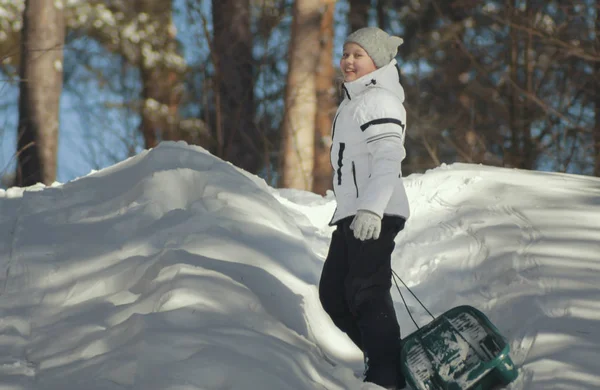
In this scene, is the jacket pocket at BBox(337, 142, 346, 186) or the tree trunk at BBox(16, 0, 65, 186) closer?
the jacket pocket at BBox(337, 142, 346, 186)

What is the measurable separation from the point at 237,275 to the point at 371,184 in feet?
3.21

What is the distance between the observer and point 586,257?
455 centimetres

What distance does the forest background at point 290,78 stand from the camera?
1018cm

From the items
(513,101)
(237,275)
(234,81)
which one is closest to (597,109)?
(513,101)

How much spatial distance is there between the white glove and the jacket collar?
2.11 ft

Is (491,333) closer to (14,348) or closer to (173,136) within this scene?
(14,348)

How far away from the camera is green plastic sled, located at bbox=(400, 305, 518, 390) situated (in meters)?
3.52

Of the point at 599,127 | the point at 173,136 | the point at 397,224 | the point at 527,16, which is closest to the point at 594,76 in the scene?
the point at 599,127

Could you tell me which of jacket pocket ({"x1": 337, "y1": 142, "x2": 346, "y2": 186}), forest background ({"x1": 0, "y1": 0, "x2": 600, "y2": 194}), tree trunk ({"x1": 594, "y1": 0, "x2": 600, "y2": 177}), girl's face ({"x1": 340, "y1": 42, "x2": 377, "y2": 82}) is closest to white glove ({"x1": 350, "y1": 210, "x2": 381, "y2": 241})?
jacket pocket ({"x1": 337, "y1": 142, "x2": 346, "y2": 186})

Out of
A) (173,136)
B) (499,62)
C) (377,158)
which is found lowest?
(173,136)

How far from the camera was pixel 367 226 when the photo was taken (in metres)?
3.51

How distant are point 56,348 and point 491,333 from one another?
2.00 metres

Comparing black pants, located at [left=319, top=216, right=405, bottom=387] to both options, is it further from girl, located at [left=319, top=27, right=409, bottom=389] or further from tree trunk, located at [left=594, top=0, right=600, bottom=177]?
tree trunk, located at [left=594, top=0, right=600, bottom=177]

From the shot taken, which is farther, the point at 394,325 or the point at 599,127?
the point at 599,127
